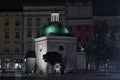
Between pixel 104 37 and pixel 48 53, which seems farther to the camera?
pixel 104 37

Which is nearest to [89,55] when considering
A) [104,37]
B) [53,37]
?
[104,37]

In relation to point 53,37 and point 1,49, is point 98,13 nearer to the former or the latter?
point 1,49

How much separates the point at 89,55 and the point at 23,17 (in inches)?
918

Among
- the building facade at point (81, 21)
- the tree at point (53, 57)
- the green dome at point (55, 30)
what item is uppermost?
the building facade at point (81, 21)

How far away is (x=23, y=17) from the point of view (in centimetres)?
12838

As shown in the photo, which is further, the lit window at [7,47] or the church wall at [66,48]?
the lit window at [7,47]

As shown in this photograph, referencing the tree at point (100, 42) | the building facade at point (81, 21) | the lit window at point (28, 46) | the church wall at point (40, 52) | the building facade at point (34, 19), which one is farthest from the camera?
the lit window at point (28, 46)

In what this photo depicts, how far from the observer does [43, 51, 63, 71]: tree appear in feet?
301

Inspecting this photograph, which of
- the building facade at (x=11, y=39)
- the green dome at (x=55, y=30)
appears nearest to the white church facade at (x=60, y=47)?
the green dome at (x=55, y=30)

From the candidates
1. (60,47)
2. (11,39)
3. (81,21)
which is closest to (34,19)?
(11,39)

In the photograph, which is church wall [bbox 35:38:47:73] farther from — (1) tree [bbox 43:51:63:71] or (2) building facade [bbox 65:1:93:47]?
(2) building facade [bbox 65:1:93:47]

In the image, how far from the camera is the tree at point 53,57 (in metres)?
91.6

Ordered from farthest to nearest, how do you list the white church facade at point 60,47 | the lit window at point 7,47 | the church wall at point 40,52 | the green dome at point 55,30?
the lit window at point 7,47
the green dome at point 55,30
the church wall at point 40,52
the white church facade at point 60,47

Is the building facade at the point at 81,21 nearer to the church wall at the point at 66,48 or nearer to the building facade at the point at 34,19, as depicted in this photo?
the building facade at the point at 34,19
